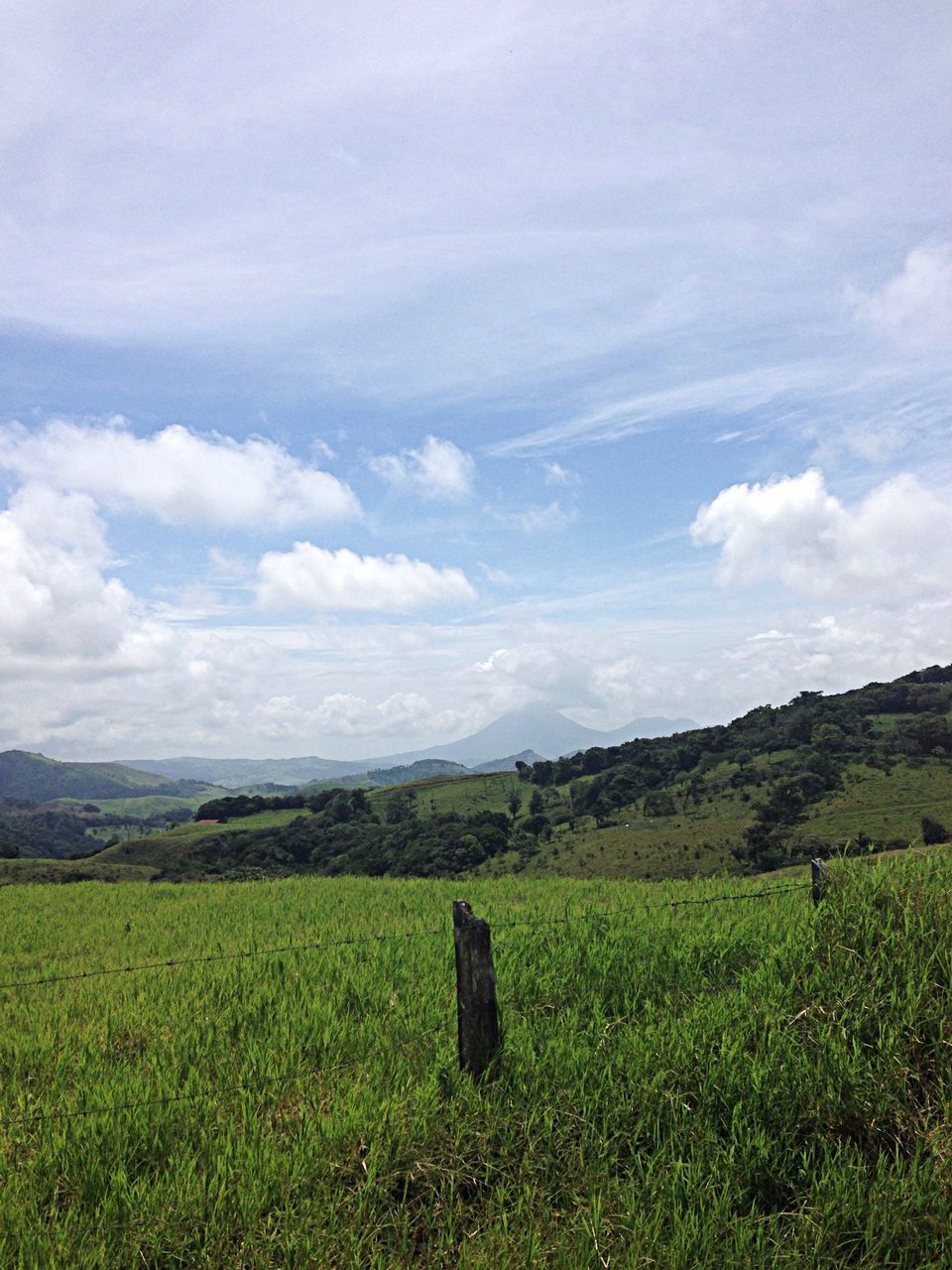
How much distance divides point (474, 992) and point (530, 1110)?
1.02 metres

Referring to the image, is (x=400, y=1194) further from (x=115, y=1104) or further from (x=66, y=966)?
(x=66, y=966)

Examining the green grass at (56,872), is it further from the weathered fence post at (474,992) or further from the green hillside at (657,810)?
the weathered fence post at (474,992)

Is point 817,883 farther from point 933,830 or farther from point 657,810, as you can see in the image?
point 657,810

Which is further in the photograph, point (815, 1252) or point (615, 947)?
point (615, 947)

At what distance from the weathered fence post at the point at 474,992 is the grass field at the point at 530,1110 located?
0.24m

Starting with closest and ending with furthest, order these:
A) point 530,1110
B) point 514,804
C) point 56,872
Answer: point 530,1110 → point 56,872 → point 514,804

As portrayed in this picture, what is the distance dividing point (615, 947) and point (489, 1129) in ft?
15.6

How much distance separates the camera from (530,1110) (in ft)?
21.7

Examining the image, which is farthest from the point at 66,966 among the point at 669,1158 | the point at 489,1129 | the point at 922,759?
the point at 922,759

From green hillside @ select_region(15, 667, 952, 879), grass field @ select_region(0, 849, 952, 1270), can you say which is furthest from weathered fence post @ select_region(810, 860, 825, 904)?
green hillside @ select_region(15, 667, 952, 879)

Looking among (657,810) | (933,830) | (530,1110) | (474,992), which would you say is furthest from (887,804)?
(474,992)

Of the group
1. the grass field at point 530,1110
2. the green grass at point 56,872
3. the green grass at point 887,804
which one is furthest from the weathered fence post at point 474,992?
the green grass at point 887,804

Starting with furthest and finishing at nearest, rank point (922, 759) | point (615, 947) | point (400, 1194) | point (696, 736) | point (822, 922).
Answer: point (696, 736)
point (922, 759)
point (615, 947)
point (822, 922)
point (400, 1194)

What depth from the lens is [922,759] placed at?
82375 mm
